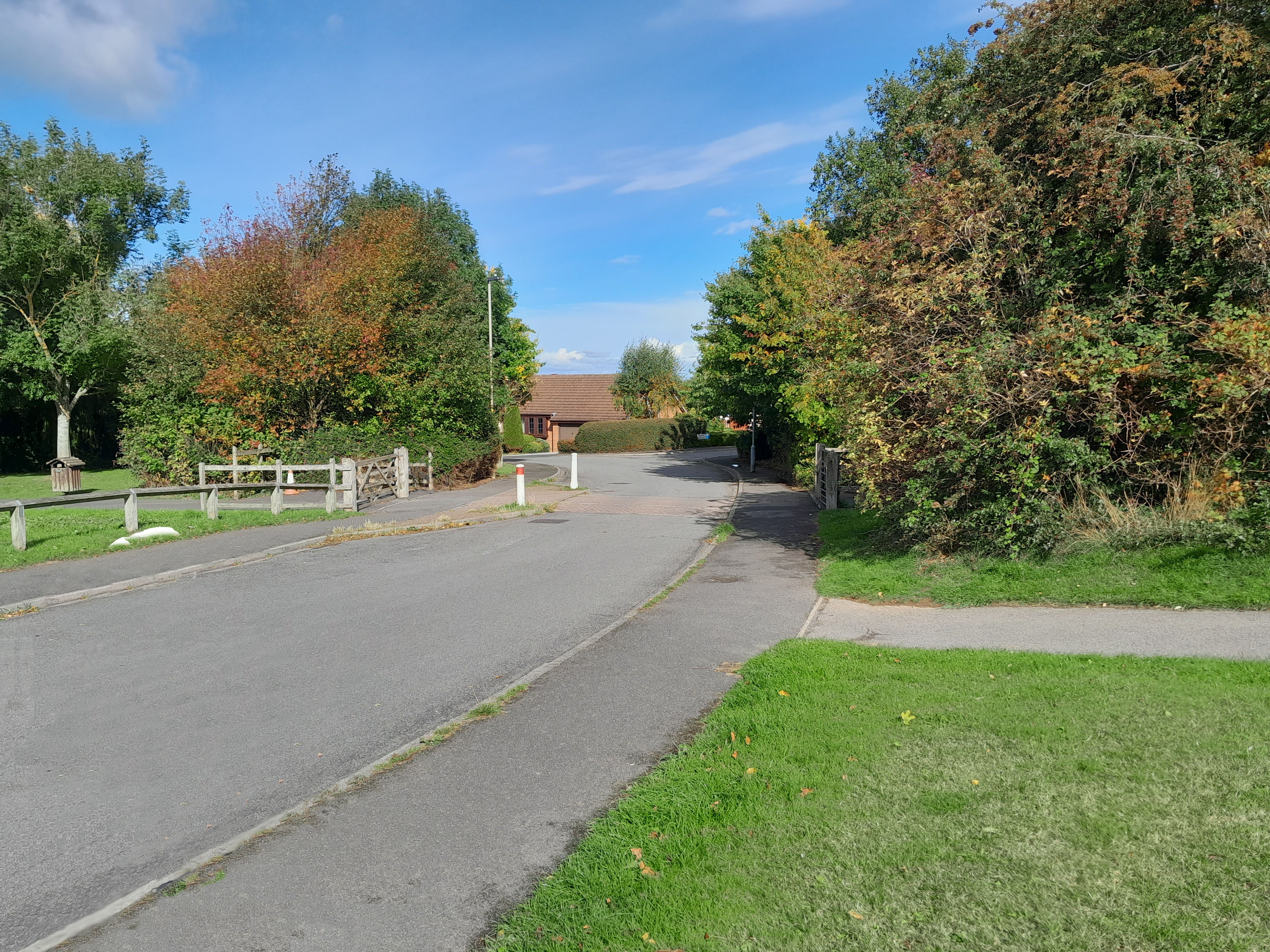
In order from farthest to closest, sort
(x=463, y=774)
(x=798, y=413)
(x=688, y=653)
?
(x=798, y=413) → (x=688, y=653) → (x=463, y=774)

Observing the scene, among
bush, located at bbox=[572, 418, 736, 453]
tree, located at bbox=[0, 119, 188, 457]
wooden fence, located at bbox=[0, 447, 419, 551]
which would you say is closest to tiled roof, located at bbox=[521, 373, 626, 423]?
bush, located at bbox=[572, 418, 736, 453]

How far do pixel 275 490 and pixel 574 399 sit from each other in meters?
62.8

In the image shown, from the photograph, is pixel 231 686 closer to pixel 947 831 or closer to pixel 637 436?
pixel 947 831

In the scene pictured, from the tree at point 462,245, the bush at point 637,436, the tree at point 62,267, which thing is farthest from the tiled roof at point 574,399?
the tree at point 62,267

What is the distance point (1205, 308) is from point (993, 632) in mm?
4984

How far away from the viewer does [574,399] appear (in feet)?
262

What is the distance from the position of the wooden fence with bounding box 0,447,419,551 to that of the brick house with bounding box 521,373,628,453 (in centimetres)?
5099

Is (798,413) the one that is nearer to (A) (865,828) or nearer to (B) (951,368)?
(B) (951,368)

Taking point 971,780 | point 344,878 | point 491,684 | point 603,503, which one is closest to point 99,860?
point 344,878

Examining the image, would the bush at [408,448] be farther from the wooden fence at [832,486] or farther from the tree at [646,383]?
the tree at [646,383]

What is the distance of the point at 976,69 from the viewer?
12.6 m

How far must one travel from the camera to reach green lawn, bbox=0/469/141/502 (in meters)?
25.8

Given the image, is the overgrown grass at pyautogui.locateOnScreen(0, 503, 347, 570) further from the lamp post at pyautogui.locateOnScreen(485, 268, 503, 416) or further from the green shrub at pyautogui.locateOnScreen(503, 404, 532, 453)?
the green shrub at pyautogui.locateOnScreen(503, 404, 532, 453)

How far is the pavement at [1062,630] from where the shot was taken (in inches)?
270
